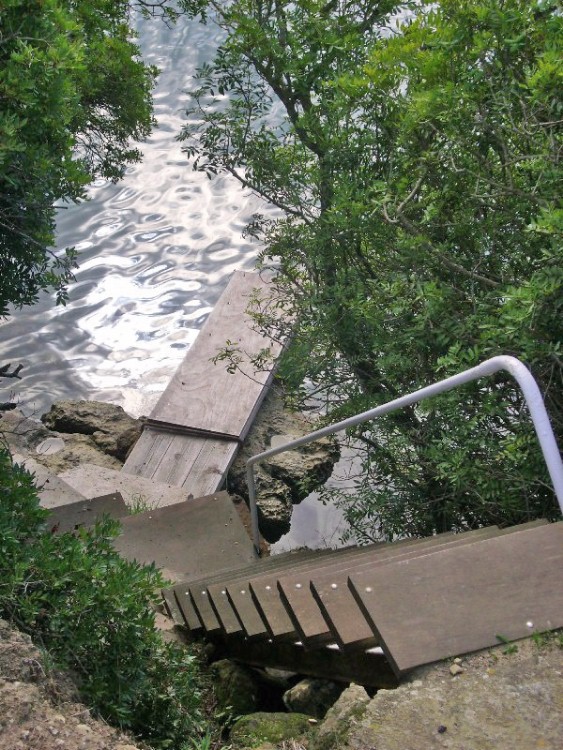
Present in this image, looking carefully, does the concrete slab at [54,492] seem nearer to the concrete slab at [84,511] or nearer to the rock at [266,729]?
the concrete slab at [84,511]

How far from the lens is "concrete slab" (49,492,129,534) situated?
578 centimetres

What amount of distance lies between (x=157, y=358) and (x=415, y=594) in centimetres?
958

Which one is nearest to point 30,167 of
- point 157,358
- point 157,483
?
point 157,483

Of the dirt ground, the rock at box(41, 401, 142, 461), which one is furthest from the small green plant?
the dirt ground

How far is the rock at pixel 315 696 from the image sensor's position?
3604 millimetres

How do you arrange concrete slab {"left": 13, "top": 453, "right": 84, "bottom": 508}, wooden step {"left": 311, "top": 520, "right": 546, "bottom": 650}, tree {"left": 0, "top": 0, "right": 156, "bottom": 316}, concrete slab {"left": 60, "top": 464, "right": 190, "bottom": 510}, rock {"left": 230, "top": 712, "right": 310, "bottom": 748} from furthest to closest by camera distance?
concrete slab {"left": 60, "top": 464, "right": 190, "bottom": 510} < concrete slab {"left": 13, "top": 453, "right": 84, "bottom": 508} < tree {"left": 0, "top": 0, "right": 156, "bottom": 316} < rock {"left": 230, "top": 712, "right": 310, "bottom": 748} < wooden step {"left": 311, "top": 520, "right": 546, "bottom": 650}

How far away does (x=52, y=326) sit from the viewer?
12.8m

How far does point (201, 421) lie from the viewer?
872 centimetres

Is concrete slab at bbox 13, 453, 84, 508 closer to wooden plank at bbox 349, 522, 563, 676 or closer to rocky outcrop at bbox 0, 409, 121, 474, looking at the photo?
rocky outcrop at bbox 0, 409, 121, 474

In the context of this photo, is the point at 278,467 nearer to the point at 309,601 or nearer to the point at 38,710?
the point at 309,601

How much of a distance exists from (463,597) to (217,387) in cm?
644

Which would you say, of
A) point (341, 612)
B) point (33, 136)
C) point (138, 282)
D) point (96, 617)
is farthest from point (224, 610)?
point (138, 282)

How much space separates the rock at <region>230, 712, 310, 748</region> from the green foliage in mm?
144

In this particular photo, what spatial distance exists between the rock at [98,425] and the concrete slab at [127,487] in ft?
3.72
